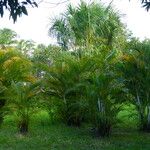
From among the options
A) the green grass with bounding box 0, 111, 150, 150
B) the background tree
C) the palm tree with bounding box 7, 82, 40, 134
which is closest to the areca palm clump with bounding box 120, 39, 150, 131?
the green grass with bounding box 0, 111, 150, 150

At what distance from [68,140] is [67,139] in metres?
0.17

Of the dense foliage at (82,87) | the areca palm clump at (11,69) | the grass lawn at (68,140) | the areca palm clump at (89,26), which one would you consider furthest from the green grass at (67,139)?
the areca palm clump at (89,26)

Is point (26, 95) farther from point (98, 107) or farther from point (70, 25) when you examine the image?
point (70, 25)

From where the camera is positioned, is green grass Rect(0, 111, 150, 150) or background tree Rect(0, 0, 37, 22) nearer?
background tree Rect(0, 0, 37, 22)

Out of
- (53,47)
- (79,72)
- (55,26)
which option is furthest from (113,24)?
(79,72)

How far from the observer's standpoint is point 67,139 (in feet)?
37.4

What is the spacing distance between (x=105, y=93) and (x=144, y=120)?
1598 mm

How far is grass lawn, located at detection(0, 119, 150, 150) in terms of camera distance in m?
10.4

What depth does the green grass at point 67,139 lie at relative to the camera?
10391 mm

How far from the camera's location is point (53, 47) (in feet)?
127

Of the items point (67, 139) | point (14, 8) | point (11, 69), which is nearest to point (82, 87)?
point (67, 139)

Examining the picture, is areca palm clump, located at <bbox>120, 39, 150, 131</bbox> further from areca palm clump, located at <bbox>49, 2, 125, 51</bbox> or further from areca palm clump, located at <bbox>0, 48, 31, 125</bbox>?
areca palm clump, located at <bbox>49, 2, 125, 51</bbox>

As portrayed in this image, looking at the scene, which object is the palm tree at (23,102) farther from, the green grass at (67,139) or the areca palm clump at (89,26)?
the areca palm clump at (89,26)

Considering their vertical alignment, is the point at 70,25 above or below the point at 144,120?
above
